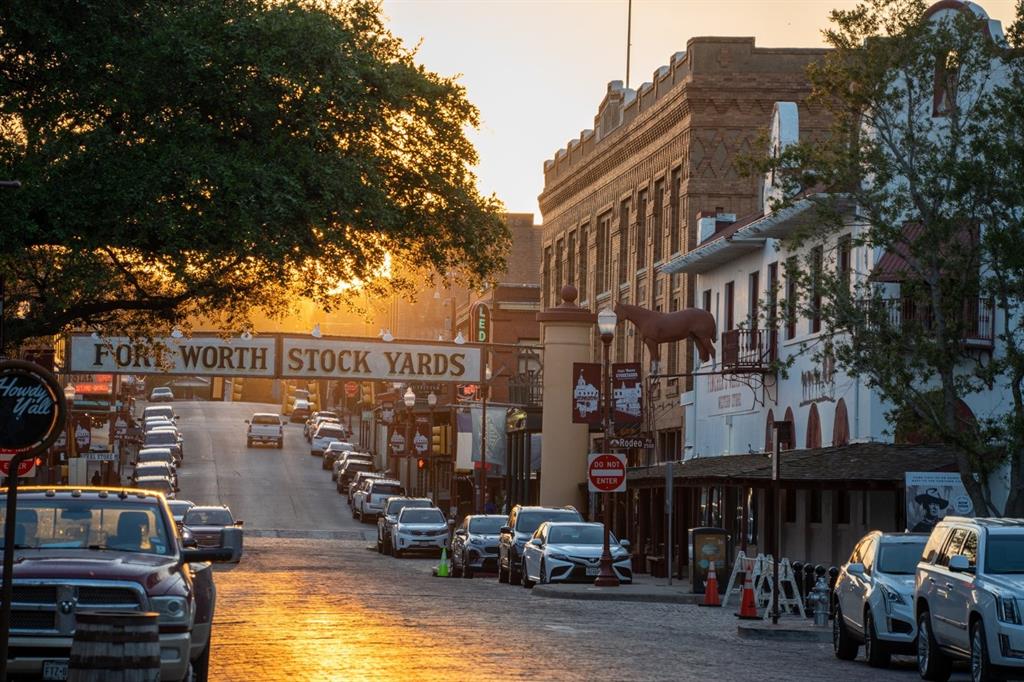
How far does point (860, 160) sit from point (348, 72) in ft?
29.0

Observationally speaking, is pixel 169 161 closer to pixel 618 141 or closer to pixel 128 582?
pixel 128 582

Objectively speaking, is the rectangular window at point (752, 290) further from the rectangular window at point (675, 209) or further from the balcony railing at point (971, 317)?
the balcony railing at point (971, 317)

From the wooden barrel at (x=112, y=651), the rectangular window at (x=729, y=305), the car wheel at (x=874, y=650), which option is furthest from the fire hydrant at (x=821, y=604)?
the rectangular window at (x=729, y=305)

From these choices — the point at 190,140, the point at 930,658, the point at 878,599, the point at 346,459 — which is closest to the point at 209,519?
the point at 190,140

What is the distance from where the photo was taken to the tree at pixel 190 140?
21406mm

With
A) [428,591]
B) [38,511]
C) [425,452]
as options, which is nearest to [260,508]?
[425,452]

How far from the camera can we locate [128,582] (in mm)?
13703

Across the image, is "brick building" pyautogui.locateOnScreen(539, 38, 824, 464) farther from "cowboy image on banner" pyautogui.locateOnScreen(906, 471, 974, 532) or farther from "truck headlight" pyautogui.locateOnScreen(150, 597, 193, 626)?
"truck headlight" pyautogui.locateOnScreen(150, 597, 193, 626)

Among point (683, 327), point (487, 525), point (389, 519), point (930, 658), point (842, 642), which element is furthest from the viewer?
point (389, 519)

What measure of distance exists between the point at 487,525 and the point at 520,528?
5.18 m

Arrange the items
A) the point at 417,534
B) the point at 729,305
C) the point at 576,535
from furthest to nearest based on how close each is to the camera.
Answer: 1. the point at 417,534
2. the point at 729,305
3. the point at 576,535

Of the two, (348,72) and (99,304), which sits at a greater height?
(348,72)

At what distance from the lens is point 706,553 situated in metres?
34.6

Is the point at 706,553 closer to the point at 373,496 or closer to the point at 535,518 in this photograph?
the point at 535,518
